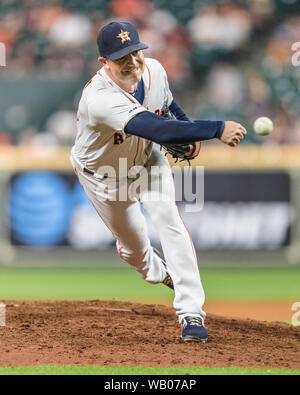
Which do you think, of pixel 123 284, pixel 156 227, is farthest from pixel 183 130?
pixel 123 284

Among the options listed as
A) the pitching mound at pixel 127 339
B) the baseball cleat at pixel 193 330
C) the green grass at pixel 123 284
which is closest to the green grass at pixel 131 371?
the pitching mound at pixel 127 339

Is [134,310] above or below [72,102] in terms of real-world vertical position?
below

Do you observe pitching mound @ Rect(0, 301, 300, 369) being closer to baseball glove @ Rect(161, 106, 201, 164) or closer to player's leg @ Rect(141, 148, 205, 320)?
player's leg @ Rect(141, 148, 205, 320)

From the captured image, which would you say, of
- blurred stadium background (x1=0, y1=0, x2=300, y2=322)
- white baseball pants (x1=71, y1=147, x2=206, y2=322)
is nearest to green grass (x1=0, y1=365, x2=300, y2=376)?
white baseball pants (x1=71, y1=147, x2=206, y2=322)
